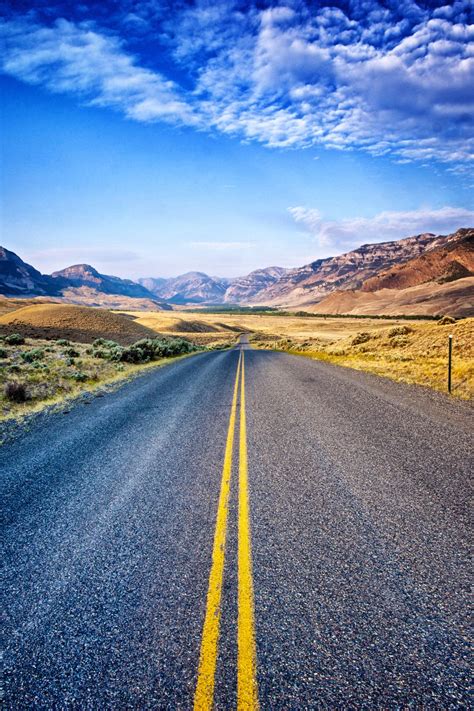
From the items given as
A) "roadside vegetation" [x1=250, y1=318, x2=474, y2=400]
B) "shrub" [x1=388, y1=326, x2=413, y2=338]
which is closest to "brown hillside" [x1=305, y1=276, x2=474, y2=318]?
"shrub" [x1=388, y1=326, x2=413, y2=338]

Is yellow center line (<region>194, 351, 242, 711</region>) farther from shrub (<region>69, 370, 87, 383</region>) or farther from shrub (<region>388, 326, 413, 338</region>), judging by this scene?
shrub (<region>388, 326, 413, 338</region>)

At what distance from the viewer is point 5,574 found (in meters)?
3.57

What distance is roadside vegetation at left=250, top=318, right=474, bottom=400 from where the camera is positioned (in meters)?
12.8

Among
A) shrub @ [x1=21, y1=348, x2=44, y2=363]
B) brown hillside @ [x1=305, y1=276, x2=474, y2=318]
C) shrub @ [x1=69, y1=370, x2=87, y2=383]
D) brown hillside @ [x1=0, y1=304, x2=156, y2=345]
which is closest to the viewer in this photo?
shrub @ [x1=69, y1=370, x2=87, y2=383]

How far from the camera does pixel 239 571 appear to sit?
11.3 feet

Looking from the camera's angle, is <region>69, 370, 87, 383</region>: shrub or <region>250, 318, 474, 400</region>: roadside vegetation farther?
<region>69, 370, 87, 383</region>: shrub

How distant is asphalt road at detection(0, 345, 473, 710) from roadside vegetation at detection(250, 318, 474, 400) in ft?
20.6

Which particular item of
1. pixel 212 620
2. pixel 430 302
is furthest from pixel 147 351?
pixel 430 302

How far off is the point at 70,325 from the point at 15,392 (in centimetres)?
3830

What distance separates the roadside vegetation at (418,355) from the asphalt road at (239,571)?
20.6ft

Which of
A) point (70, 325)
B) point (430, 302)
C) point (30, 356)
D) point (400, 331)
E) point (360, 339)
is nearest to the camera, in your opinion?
point (30, 356)

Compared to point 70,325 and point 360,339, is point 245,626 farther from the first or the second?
point 70,325

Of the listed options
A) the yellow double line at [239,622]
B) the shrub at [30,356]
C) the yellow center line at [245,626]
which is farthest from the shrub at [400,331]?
the yellow center line at [245,626]

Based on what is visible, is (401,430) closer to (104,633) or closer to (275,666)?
(275,666)
